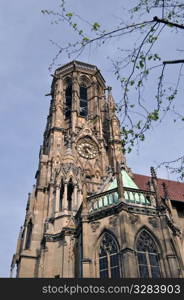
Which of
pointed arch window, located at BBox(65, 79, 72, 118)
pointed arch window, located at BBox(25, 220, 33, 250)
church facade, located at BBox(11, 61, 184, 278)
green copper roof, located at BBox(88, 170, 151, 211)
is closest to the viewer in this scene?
church facade, located at BBox(11, 61, 184, 278)

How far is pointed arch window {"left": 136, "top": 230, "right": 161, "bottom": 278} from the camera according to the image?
1602 centimetres

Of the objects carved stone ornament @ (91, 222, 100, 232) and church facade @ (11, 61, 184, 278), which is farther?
carved stone ornament @ (91, 222, 100, 232)

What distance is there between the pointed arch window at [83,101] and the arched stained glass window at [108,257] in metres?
20.9

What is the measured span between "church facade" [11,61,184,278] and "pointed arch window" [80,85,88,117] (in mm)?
3003

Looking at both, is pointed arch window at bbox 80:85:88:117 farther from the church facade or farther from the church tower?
the church facade

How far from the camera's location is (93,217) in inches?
714

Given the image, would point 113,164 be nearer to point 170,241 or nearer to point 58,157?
point 58,157

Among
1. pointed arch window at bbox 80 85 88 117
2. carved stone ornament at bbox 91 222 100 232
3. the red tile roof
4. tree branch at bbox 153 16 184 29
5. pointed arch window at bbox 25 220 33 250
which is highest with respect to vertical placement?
pointed arch window at bbox 80 85 88 117

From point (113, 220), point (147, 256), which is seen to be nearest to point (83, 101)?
point (113, 220)

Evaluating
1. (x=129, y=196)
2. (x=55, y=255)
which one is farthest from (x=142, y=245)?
(x=55, y=255)

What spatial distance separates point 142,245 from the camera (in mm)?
16859

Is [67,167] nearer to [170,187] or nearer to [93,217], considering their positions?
[93,217]

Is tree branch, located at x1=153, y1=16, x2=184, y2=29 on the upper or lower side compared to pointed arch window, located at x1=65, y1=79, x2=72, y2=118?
lower

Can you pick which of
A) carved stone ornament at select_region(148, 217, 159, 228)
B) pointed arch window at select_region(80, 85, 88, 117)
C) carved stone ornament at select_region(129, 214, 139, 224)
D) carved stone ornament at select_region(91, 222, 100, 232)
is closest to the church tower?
pointed arch window at select_region(80, 85, 88, 117)
